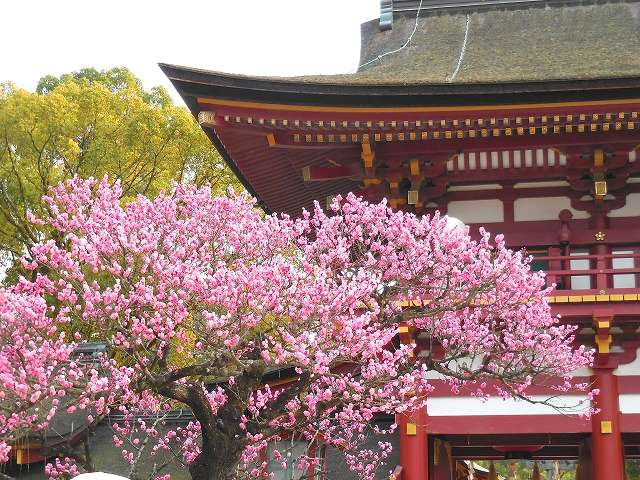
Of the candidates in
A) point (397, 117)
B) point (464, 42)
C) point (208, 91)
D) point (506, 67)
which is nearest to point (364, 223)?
point (397, 117)

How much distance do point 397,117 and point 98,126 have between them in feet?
40.6

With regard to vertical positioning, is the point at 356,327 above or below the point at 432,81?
below

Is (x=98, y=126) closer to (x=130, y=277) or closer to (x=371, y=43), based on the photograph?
(x=371, y=43)

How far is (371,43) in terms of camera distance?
1577 centimetres

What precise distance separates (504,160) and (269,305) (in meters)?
5.27

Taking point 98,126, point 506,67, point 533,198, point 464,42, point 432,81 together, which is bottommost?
point 533,198

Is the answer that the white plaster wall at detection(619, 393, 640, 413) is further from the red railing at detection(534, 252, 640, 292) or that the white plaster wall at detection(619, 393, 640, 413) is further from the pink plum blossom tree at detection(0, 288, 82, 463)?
the pink plum blossom tree at detection(0, 288, 82, 463)

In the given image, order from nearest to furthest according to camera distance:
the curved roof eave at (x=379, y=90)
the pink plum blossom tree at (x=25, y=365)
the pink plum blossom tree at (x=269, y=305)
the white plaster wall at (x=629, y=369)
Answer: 1. the pink plum blossom tree at (x=25, y=365)
2. the pink plum blossom tree at (x=269, y=305)
3. the curved roof eave at (x=379, y=90)
4. the white plaster wall at (x=629, y=369)

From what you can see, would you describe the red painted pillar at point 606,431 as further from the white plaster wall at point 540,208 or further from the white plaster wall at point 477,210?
the white plaster wall at point 477,210

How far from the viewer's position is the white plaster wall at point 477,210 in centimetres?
1214

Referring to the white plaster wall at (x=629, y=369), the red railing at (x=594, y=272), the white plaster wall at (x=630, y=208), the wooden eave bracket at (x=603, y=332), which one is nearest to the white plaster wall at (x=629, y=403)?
the white plaster wall at (x=629, y=369)

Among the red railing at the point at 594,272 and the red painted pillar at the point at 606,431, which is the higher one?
the red railing at the point at 594,272

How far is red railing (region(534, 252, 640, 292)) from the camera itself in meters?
10.9

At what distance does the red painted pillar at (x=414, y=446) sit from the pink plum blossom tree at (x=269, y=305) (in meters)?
0.96
